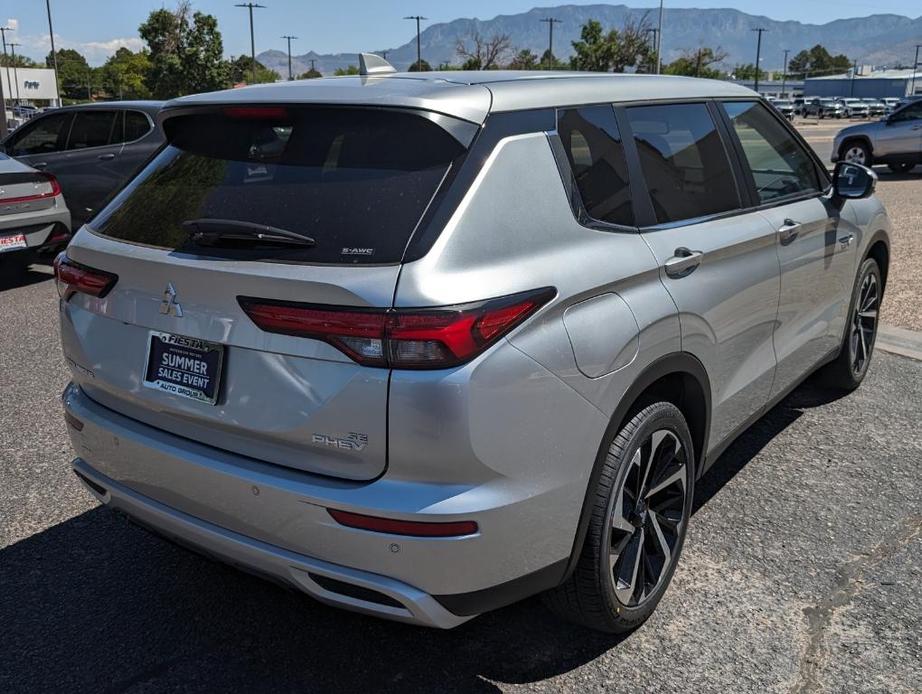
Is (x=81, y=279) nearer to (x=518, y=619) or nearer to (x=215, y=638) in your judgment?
(x=215, y=638)

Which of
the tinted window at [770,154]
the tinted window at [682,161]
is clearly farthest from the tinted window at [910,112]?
the tinted window at [682,161]

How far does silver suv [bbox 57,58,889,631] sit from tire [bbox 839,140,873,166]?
62.7 ft

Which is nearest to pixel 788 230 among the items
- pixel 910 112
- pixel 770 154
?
pixel 770 154

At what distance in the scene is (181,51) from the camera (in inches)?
2785

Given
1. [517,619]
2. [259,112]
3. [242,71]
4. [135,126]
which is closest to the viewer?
[259,112]

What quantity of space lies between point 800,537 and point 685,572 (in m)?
0.59

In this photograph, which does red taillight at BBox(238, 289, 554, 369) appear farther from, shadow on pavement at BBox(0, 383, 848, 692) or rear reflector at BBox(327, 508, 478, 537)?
shadow on pavement at BBox(0, 383, 848, 692)

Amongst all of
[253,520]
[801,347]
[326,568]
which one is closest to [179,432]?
[253,520]

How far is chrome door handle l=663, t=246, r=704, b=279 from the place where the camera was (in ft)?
9.61

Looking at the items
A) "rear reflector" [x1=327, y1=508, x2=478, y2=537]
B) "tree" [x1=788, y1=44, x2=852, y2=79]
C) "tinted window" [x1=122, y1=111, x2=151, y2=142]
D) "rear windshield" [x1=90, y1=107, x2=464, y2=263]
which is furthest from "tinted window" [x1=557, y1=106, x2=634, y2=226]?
"tree" [x1=788, y1=44, x2=852, y2=79]

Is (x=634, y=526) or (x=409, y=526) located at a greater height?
(x=409, y=526)

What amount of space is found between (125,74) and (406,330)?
122 m

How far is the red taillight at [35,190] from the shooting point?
335 inches

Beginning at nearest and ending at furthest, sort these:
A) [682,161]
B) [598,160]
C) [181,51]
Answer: [598,160] < [682,161] < [181,51]
